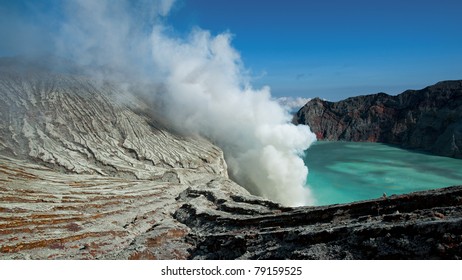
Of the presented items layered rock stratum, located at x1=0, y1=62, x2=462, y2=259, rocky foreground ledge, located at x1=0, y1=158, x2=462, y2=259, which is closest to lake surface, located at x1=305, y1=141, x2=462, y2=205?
layered rock stratum, located at x1=0, y1=62, x2=462, y2=259

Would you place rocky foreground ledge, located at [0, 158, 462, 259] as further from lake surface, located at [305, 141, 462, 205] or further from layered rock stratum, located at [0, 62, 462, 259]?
lake surface, located at [305, 141, 462, 205]

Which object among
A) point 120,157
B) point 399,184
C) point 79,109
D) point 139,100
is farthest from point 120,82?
point 399,184

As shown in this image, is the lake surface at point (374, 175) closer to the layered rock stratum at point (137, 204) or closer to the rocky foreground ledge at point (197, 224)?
the layered rock stratum at point (137, 204)

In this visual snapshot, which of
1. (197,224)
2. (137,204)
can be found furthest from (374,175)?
(197,224)

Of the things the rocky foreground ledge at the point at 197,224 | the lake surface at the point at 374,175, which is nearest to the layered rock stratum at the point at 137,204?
the rocky foreground ledge at the point at 197,224

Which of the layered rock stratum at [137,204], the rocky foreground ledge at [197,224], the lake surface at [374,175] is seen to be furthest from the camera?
the lake surface at [374,175]

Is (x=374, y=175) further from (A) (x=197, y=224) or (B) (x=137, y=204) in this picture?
(A) (x=197, y=224)
